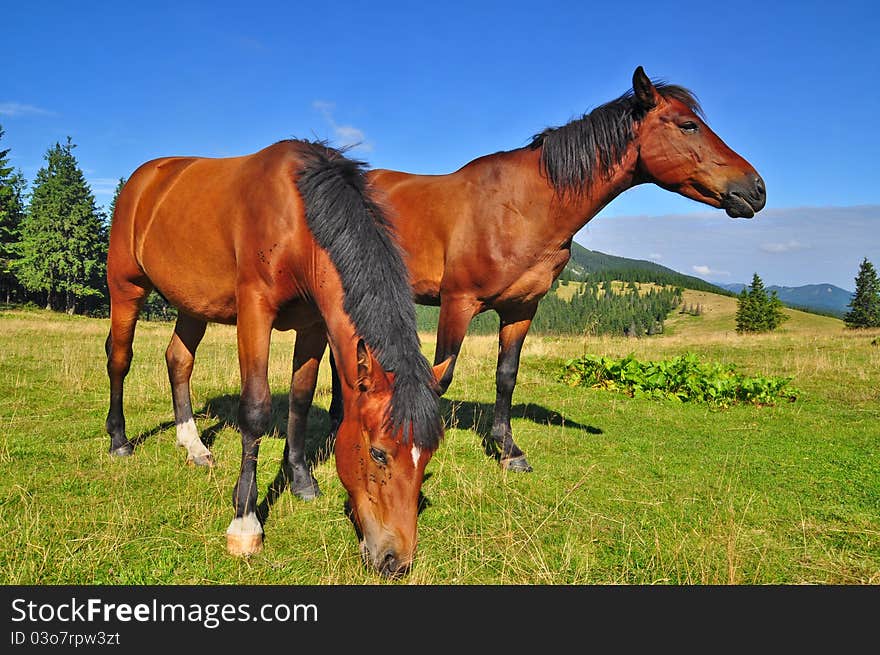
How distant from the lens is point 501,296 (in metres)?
5.07

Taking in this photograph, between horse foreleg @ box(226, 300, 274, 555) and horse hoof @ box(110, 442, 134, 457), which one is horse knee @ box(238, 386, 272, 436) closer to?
horse foreleg @ box(226, 300, 274, 555)

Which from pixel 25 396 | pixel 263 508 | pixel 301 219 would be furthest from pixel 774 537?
pixel 25 396

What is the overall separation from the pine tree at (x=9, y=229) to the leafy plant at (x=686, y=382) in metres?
49.3

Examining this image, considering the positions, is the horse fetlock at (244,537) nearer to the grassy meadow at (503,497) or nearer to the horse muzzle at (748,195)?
the grassy meadow at (503,497)

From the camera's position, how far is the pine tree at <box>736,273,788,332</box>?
242 feet

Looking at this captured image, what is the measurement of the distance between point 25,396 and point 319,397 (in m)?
4.36

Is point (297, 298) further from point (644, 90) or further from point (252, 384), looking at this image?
point (644, 90)

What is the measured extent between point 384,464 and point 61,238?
52.9 metres

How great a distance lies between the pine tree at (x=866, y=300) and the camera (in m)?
64.8

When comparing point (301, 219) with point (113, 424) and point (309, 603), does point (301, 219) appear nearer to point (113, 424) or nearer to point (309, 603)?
point (309, 603)

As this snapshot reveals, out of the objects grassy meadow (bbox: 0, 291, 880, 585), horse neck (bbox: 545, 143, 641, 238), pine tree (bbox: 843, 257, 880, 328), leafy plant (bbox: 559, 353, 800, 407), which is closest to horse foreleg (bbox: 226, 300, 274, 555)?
grassy meadow (bbox: 0, 291, 880, 585)

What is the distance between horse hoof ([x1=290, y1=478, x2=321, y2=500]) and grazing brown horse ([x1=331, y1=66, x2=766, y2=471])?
5.32 feet

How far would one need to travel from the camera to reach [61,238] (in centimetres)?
4409

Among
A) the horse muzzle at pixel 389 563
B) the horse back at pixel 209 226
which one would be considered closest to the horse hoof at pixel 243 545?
the horse muzzle at pixel 389 563
